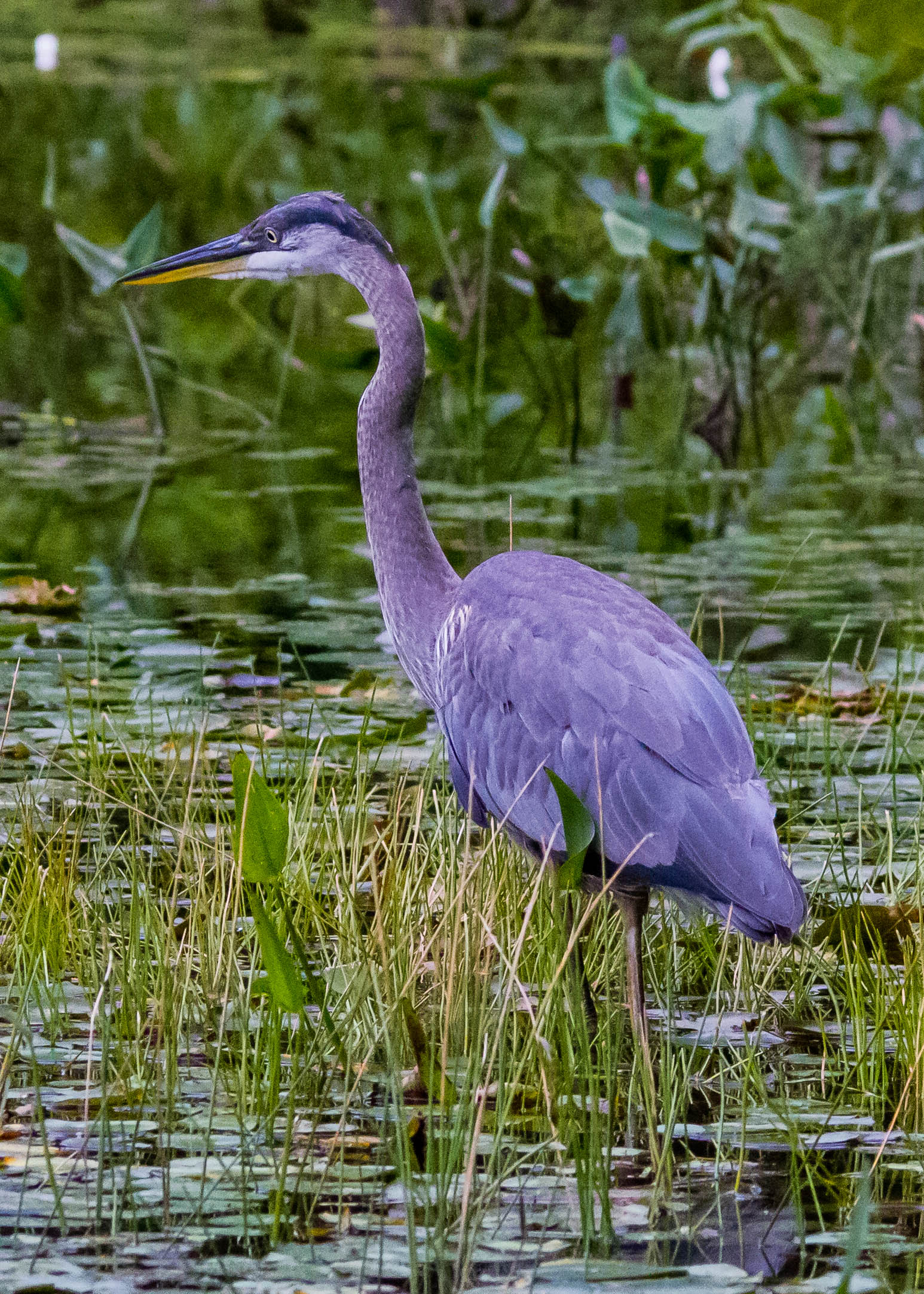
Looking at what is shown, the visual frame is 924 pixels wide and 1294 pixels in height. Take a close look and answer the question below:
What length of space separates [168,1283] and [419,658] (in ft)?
5.71

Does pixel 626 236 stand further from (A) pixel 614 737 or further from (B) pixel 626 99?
(A) pixel 614 737

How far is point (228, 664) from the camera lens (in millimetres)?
5473

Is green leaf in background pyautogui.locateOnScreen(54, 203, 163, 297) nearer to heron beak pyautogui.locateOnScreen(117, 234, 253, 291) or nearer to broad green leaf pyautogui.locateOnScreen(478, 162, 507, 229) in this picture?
broad green leaf pyautogui.locateOnScreen(478, 162, 507, 229)

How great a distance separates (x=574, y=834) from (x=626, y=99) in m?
5.76

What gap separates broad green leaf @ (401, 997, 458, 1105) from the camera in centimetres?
300

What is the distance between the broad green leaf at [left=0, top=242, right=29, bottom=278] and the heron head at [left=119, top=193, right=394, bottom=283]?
305cm

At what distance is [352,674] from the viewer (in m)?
5.54

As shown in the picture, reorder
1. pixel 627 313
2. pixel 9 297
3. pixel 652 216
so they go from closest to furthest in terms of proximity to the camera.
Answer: pixel 9 297 < pixel 652 216 < pixel 627 313

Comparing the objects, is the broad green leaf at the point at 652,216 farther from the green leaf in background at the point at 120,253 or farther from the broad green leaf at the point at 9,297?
the broad green leaf at the point at 9,297

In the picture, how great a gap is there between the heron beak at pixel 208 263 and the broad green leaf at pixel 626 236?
11.3 feet

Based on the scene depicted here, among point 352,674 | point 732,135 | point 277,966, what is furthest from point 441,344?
point 277,966

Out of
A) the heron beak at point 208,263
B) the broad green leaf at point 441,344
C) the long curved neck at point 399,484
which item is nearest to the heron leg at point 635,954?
the long curved neck at point 399,484

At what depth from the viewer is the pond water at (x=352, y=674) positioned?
2684mm

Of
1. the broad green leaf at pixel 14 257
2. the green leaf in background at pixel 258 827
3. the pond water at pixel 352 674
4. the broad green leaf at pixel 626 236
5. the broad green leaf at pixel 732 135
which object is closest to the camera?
the pond water at pixel 352 674
